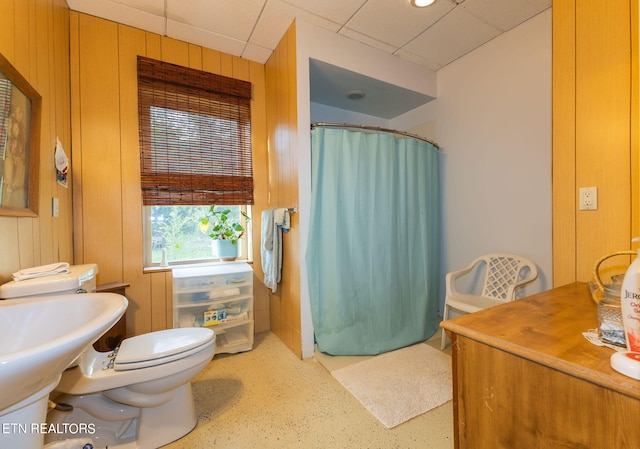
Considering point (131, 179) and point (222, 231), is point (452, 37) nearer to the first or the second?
point (222, 231)

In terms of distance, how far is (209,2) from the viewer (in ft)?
6.08

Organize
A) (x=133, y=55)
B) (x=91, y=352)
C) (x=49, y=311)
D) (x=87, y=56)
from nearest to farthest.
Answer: (x=49, y=311) → (x=91, y=352) → (x=87, y=56) → (x=133, y=55)

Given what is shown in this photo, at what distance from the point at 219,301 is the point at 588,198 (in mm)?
2268

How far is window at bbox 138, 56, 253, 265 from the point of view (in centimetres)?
215

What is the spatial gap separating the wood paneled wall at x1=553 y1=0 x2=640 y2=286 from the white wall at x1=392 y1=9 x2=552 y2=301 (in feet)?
2.69

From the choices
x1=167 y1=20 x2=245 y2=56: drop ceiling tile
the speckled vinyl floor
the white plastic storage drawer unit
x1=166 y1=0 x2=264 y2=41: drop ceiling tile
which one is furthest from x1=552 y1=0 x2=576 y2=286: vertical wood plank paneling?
x1=167 y1=20 x2=245 y2=56: drop ceiling tile

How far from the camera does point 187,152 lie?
2258 millimetres

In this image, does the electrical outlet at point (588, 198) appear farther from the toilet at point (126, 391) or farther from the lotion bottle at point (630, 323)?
the toilet at point (126, 391)

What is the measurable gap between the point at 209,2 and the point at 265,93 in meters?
0.81

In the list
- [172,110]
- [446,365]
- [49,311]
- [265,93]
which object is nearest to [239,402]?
[49,311]

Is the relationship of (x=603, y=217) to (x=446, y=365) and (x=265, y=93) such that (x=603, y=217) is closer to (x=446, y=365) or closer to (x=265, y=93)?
(x=446, y=365)

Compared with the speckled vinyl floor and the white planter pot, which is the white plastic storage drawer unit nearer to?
the white planter pot

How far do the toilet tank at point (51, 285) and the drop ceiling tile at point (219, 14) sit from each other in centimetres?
182

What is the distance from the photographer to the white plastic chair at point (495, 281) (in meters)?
2.01
